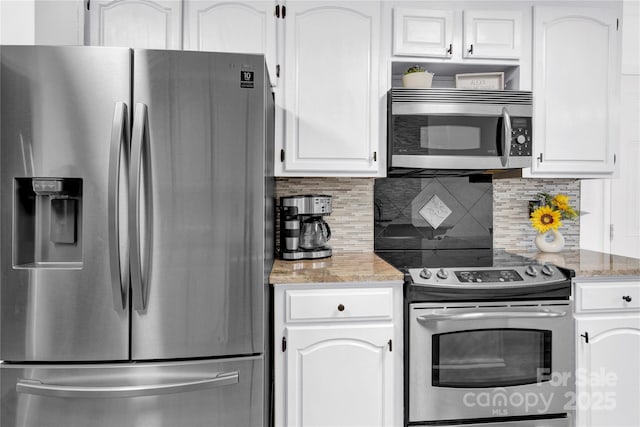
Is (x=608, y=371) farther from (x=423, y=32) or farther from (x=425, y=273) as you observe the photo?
(x=423, y=32)

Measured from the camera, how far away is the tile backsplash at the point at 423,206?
239cm

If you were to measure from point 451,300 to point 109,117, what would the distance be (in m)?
1.53

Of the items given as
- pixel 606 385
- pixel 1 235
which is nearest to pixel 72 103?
pixel 1 235

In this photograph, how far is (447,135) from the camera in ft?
6.68

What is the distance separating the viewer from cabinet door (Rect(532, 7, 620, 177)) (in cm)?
214

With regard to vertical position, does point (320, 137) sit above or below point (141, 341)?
above

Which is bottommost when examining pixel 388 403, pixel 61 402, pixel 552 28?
pixel 388 403

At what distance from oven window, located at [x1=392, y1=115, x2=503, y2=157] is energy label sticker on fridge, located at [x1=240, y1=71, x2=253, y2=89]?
2.69 ft

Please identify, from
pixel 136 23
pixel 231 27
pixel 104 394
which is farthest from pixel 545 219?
pixel 136 23

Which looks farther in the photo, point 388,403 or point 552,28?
point 552,28

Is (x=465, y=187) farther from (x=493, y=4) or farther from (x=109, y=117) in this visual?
(x=109, y=117)

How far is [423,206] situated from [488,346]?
2.94 feet

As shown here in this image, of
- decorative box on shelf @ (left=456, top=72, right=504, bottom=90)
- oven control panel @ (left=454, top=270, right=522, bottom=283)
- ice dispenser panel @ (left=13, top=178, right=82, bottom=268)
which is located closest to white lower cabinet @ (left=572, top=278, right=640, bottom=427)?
oven control panel @ (left=454, top=270, right=522, bottom=283)

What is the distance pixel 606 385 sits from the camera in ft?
6.13
